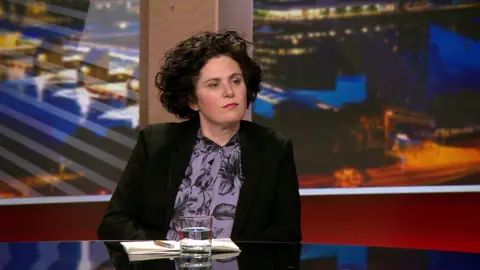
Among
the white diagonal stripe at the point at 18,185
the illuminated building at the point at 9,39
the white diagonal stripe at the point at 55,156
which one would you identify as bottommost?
the white diagonal stripe at the point at 18,185

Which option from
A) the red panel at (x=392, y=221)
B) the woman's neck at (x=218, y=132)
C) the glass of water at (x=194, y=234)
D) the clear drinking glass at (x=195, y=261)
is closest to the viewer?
the clear drinking glass at (x=195, y=261)

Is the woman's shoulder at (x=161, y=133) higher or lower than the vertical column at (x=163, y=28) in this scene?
lower

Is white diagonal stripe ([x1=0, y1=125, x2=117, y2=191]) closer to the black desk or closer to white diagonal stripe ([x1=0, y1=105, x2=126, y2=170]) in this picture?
white diagonal stripe ([x1=0, y1=105, x2=126, y2=170])

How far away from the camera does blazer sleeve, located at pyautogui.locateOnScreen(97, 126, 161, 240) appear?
2049 mm

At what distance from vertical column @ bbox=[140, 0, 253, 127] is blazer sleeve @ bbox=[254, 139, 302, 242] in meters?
0.73

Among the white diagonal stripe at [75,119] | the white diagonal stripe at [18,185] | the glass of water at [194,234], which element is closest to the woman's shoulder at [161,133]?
the glass of water at [194,234]

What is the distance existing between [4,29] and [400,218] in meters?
1.85

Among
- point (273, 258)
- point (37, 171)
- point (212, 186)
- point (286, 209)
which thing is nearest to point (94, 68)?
point (37, 171)

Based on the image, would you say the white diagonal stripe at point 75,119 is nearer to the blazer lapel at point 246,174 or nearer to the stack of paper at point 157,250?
the blazer lapel at point 246,174

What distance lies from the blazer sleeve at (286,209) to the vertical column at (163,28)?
0.73 m

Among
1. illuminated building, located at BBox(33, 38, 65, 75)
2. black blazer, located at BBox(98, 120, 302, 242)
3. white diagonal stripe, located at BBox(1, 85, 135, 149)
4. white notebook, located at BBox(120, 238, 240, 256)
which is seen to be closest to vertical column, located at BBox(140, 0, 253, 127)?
white diagonal stripe, located at BBox(1, 85, 135, 149)

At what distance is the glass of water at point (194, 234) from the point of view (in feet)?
5.18

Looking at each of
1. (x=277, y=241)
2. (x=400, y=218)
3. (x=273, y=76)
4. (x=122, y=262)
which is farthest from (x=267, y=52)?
(x=122, y=262)

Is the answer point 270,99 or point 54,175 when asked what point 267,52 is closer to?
point 270,99
